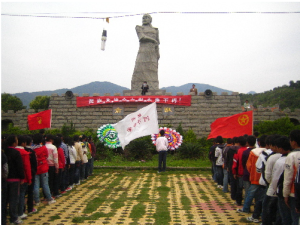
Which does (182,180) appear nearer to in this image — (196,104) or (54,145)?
(54,145)

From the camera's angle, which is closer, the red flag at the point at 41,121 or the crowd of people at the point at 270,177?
the crowd of people at the point at 270,177

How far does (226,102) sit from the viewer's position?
21.2 m

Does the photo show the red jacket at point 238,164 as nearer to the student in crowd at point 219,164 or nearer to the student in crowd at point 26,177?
the student in crowd at point 219,164

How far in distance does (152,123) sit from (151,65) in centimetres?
1143

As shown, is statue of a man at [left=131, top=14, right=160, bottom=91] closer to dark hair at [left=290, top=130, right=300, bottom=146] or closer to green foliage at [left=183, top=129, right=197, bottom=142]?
green foliage at [left=183, top=129, right=197, bottom=142]

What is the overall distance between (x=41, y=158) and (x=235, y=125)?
5583mm

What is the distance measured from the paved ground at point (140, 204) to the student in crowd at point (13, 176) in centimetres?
37

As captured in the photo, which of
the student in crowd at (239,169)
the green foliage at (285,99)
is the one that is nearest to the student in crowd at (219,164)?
the student in crowd at (239,169)

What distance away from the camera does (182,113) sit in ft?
69.5

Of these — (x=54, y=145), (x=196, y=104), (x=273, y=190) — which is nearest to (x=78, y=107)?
(x=196, y=104)

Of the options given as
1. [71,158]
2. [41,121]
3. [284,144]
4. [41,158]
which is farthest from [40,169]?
[41,121]

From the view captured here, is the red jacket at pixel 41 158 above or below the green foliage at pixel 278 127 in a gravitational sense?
below

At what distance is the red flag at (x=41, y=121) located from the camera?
14.2m

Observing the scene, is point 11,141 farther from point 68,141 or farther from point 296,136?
point 296,136
